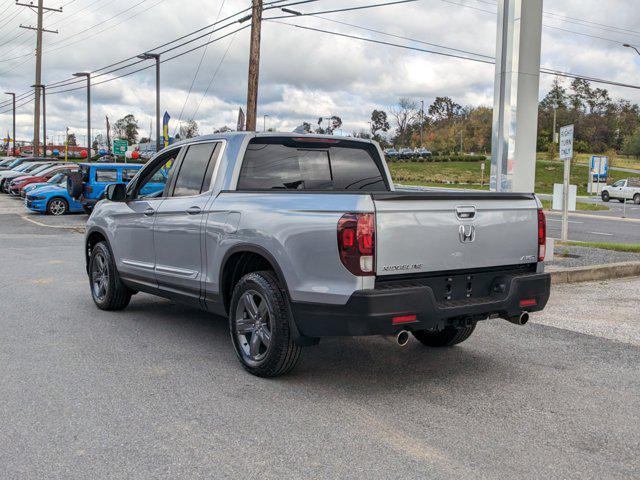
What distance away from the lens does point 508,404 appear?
459cm

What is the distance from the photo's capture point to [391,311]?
436cm

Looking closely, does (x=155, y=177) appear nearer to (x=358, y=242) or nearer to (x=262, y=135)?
(x=262, y=135)

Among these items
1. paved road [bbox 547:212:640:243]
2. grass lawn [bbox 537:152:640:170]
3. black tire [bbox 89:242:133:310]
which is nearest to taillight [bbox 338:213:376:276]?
black tire [bbox 89:242:133:310]

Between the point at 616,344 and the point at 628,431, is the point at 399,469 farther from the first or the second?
the point at 616,344

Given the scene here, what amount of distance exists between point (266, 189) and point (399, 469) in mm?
2868

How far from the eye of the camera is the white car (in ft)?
145

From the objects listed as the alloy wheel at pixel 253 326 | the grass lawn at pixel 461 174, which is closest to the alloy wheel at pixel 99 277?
the alloy wheel at pixel 253 326

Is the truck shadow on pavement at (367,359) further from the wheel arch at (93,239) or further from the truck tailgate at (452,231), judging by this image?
the wheel arch at (93,239)

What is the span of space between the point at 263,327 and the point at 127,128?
148588 millimetres

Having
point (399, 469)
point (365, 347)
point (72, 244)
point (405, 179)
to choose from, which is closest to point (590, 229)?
point (72, 244)

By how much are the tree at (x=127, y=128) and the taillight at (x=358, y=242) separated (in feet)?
467

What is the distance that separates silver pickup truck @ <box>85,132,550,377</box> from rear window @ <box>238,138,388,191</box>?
0.01m

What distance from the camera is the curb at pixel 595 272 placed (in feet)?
32.7

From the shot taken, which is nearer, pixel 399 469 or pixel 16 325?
pixel 399 469
